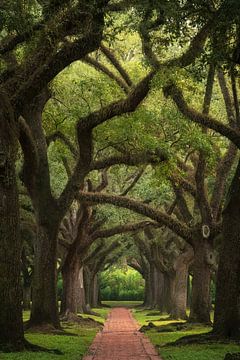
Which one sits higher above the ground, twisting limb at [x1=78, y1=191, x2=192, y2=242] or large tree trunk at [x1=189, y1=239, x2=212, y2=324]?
twisting limb at [x1=78, y1=191, x2=192, y2=242]

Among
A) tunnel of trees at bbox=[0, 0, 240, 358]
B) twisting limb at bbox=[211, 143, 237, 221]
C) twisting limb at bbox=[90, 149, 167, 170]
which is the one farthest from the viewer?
twisting limb at bbox=[211, 143, 237, 221]

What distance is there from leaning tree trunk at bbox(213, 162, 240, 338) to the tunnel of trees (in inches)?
1.0

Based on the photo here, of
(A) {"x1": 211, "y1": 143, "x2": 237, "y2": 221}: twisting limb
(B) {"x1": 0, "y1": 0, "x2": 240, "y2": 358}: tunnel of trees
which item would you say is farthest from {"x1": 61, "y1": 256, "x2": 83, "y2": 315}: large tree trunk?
(A) {"x1": 211, "y1": 143, "x2": 237, "y2": 221}: twisting limb

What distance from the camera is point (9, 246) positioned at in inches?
423

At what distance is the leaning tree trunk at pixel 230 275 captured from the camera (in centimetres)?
1312

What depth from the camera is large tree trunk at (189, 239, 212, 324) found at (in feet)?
68.6

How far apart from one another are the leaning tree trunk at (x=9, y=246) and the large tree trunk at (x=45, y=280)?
6.13 meters

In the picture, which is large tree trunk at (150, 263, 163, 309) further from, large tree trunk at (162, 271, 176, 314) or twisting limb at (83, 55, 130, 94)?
twisting limb at (83, 55, 130, 94)

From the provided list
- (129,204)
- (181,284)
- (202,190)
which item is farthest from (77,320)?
(202,190)

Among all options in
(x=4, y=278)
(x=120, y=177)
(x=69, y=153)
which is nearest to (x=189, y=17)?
(x=4, y=278)

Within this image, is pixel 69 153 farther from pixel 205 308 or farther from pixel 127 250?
pixel 127 250

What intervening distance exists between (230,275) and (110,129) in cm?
641

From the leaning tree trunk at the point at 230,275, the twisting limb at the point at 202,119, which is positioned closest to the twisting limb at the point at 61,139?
the twisting limb at the point at 202,119

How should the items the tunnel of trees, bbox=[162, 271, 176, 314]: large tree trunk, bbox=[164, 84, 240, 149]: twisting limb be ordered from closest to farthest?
the tunnel of trees
bbox=[164, 84, 240, 149]: twisting limb
bbox=[162, 271, 176, 314]: large tree trunk
